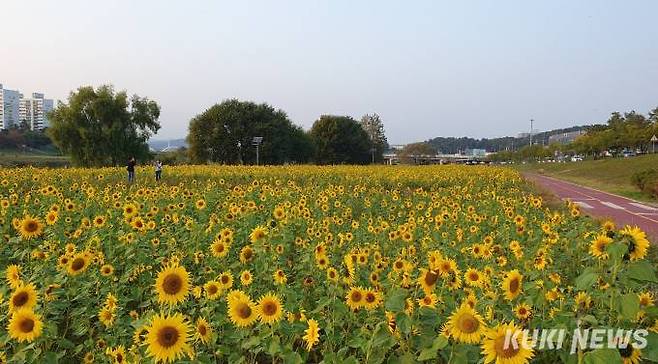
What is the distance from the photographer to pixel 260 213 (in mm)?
8172

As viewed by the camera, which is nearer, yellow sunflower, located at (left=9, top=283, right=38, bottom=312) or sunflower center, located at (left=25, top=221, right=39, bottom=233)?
yellow sunflower, located at (left=9, top=283, right=38, bottom=312)

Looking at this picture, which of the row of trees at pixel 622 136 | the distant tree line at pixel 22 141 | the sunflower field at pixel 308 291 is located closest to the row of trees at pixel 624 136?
the row of trees at pixel 622 136

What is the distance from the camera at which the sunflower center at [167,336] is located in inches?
82.6

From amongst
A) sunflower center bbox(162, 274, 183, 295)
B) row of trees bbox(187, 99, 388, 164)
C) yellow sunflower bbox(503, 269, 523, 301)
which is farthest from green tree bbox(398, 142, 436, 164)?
sunflower center bbox(162, 274, 183, 295)

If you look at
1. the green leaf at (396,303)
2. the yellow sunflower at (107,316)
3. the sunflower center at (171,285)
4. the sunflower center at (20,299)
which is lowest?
the yellow sunflower at (107,316)

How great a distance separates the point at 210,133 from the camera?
6206 cm

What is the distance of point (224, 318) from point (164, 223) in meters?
4.07

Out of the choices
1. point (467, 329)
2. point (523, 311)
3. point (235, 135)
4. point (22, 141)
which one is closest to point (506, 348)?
point (467, 329)

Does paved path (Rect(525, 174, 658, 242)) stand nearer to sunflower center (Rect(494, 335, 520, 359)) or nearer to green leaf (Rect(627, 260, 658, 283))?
green leaf (Rect(627, 260, 658, 283))

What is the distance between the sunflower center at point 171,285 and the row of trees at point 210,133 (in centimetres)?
5120

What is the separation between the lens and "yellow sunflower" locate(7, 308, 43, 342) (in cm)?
252

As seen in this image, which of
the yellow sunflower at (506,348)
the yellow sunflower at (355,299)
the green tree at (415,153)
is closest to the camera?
the yellow sunflower at (506,348)

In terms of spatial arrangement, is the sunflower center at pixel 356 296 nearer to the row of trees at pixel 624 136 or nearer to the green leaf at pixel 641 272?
the green leaf at pixel 641 272

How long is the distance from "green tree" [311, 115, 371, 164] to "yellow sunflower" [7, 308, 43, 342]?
7531 centimetres
